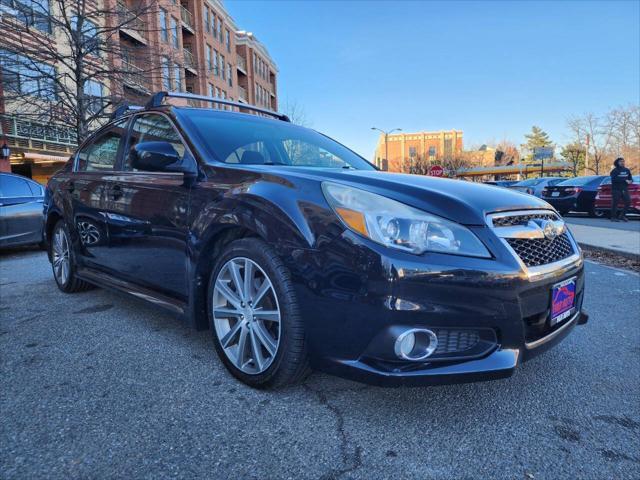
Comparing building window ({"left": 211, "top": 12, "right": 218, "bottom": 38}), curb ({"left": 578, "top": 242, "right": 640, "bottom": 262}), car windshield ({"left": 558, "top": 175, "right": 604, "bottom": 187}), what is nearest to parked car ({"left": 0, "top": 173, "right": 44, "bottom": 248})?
curb ({"left": 578, "top": 242, "right": 640, "bottom": 262})

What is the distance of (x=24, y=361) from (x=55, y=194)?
7.20ft

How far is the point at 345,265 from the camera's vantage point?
1.73 metres

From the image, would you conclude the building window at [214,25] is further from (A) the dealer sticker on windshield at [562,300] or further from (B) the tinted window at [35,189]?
(A) the dealer sticker on windshield at [562,300]

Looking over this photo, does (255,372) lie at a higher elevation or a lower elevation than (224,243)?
lower

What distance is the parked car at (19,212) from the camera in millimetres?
6566

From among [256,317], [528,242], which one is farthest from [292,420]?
[528,242]

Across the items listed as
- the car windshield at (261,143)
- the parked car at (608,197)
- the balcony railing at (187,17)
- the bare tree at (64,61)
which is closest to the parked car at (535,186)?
the parked car at (608,197)

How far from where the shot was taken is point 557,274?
1977 millimetres

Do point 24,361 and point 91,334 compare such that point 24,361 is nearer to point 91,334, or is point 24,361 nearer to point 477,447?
point 91,334

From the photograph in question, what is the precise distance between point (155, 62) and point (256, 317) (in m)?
15.9

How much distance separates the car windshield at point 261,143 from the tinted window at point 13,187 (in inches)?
219

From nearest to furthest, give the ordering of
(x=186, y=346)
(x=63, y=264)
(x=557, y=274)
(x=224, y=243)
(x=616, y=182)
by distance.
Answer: (x=557, y=274), (x=224, y=243), (x=186, y=346), (x=63, y=264), (x=616, y=182)

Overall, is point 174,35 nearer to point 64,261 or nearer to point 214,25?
point 214,25

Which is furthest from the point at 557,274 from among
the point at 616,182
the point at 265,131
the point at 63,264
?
the point at 616,182
